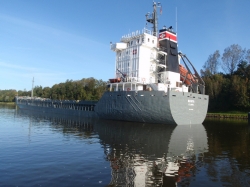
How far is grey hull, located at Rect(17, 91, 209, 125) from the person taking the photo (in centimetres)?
Result: 2489

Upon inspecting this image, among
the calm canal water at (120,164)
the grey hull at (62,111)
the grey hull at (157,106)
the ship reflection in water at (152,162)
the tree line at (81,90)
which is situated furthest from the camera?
the tree line at (81,90)

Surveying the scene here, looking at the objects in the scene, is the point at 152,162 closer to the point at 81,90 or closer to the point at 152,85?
the point at 152,85

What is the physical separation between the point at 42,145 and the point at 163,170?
842 centimetres

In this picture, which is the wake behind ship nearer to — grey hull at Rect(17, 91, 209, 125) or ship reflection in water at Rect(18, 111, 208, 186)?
grey hull at Rect(17, 91, 209, 125)

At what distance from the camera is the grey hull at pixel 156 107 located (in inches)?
980

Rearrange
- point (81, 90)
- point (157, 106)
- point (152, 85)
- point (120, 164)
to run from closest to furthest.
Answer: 1. point (120, 164)
2. point (157, 106)
3. point (152, 85)
4. point (81, 90)

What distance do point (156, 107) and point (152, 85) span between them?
4.25 m

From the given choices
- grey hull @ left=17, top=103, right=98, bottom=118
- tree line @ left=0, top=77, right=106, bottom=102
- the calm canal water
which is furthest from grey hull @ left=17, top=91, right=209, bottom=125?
tree line @ left=0, top=77, right=106, bottom=102

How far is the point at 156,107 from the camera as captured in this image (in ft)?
83.1

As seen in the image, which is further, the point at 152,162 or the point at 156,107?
the point at 156,107

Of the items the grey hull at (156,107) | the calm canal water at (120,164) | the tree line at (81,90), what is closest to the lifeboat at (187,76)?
the grey hull at (156,107)

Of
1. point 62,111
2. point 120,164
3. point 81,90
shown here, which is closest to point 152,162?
point 120,164

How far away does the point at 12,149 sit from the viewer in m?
12.7

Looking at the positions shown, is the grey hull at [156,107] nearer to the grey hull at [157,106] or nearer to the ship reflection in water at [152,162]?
the grey hull at [157,106]
